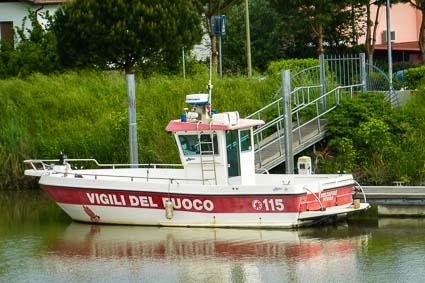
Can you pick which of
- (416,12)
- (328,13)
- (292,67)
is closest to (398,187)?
(292,67)

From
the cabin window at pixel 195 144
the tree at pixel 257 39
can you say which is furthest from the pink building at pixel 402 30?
the cabin window at pixel 195 144

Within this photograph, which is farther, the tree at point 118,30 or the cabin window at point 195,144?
the tree at point 118,30

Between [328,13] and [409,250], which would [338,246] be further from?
[328,13]

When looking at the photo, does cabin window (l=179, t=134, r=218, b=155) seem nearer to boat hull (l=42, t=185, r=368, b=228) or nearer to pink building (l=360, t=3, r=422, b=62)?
boat hull (l=42, t=185, r=368, b=228)

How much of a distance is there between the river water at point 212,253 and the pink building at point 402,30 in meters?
35.7

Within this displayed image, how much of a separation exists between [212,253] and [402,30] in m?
43.7

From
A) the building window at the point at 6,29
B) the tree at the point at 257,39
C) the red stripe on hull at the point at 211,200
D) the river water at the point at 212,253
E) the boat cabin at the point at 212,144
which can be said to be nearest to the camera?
the river water at the point at 212,253

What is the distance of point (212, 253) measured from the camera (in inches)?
912

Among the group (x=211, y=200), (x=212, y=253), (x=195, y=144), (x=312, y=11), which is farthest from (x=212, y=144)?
(x=312, y=11)

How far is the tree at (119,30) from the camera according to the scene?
39.6m

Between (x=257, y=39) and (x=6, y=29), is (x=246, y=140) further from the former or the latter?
(x=6, y=29)

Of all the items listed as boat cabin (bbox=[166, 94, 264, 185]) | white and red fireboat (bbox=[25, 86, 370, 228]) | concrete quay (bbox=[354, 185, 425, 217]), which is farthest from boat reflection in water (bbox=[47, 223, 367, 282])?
concrete quay (bbox=[354, 185, 425, 217])

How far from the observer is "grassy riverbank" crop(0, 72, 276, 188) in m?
32.7

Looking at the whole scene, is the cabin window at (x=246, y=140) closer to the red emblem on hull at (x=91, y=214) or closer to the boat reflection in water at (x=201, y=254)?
the boat reflection in water at (x=201, y=254)
